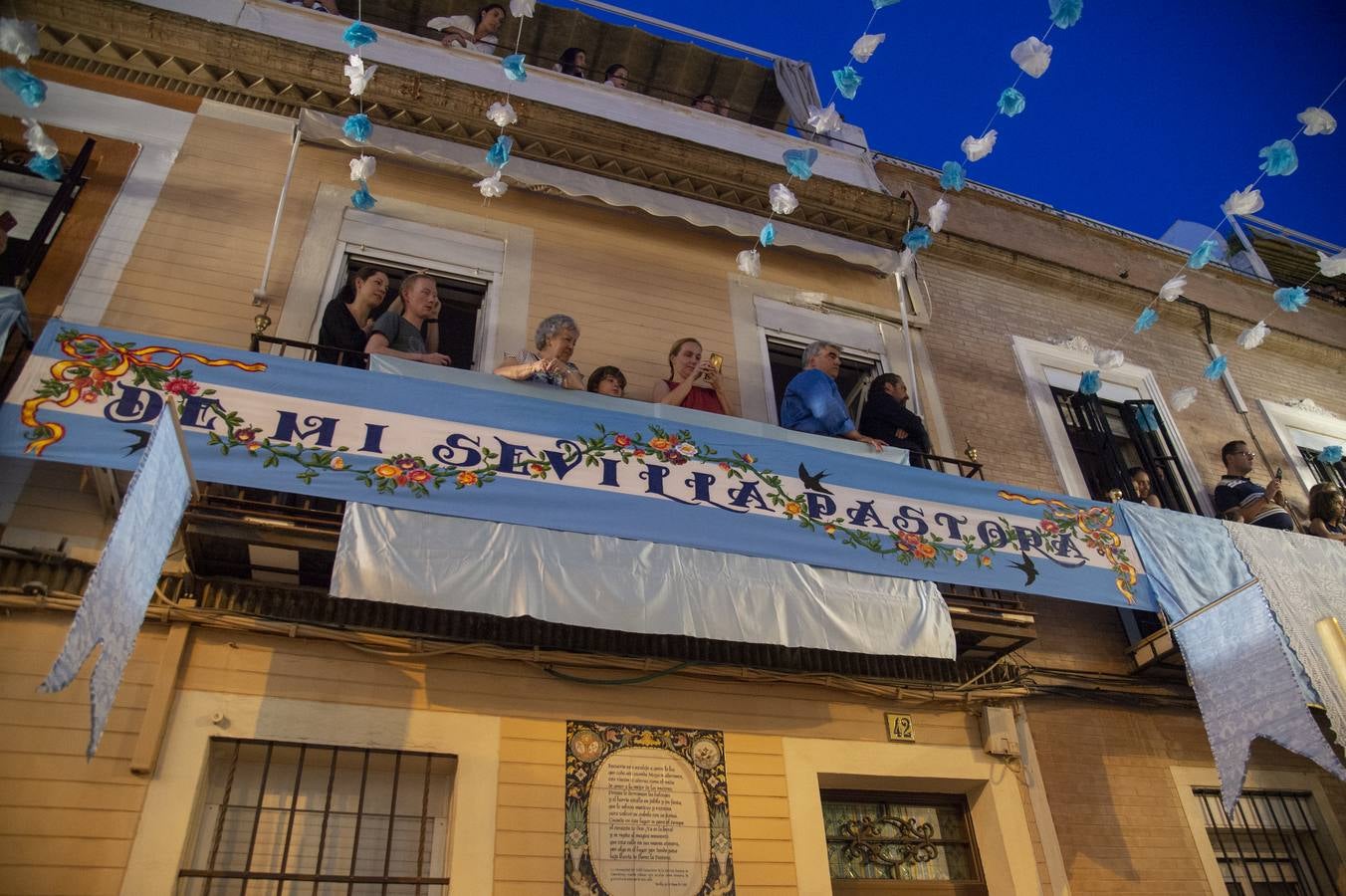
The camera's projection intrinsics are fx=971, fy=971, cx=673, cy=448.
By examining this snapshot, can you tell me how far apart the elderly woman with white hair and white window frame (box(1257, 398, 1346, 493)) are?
8160 mm

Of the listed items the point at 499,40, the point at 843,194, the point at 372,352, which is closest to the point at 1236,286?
the point at 843,194

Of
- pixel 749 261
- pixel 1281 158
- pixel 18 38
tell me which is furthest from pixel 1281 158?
pixel 18 38

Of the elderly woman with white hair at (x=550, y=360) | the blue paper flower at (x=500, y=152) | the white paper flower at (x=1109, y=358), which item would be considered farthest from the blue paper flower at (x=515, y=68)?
the white paper flower at (x=1109, y=358)

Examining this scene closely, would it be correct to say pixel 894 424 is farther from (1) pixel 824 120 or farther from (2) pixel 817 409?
(1) pixel 824 120

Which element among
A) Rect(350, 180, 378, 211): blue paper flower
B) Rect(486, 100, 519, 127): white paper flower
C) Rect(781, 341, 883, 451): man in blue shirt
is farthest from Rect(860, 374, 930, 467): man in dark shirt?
Rect(350, 180, 378, 211): blue paper flower

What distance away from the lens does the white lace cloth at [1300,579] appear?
23.1 feet

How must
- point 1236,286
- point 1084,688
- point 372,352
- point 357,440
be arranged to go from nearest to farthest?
point 357,440 → point 372,352 → point 1084,688 → point 1236,286

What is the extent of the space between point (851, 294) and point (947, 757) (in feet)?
14.8

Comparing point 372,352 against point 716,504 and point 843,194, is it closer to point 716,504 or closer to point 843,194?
point 716,504

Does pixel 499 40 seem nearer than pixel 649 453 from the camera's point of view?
No

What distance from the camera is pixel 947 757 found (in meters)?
6.67

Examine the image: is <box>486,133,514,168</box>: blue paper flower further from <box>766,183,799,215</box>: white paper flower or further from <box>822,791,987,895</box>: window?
<box>822,791,987,895</box>: window

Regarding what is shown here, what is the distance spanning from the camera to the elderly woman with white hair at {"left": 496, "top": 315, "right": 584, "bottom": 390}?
6.52 metres

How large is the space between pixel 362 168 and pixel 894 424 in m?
4.63
